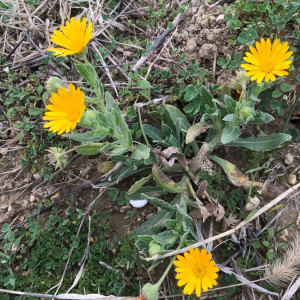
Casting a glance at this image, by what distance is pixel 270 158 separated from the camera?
8.40 feet

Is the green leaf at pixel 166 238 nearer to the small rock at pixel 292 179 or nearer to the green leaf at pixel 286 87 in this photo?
the small rock at pixel 292 179

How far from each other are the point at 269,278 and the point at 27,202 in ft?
6.26

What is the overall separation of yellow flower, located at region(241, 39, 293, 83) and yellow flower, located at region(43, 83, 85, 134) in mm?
1049

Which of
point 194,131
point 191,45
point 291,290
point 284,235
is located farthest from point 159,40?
point 291,290

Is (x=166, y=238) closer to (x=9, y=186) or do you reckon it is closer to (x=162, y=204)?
(x=162, y=204)

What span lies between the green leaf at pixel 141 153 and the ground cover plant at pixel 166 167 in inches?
0.6

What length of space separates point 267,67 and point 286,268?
128 centimetres

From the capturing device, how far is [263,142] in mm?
2482

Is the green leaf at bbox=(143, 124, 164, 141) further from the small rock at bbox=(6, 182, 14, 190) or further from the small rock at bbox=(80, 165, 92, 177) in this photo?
the small rock at bbox=(6, 182, 14, 190)

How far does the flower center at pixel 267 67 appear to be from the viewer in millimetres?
2113

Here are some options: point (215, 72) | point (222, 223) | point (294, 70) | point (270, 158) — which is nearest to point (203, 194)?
point (222, 223)

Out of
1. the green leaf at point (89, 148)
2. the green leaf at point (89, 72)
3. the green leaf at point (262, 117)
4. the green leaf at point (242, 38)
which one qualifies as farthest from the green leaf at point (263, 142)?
the green leaf at point (89, 72)

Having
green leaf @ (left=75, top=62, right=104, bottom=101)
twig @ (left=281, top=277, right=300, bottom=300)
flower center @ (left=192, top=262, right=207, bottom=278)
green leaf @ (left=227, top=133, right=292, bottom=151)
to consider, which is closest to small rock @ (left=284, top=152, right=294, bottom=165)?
green leaf @ (left=227, top=133, right=292, bottom=151)

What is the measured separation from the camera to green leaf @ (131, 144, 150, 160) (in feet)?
7.59
